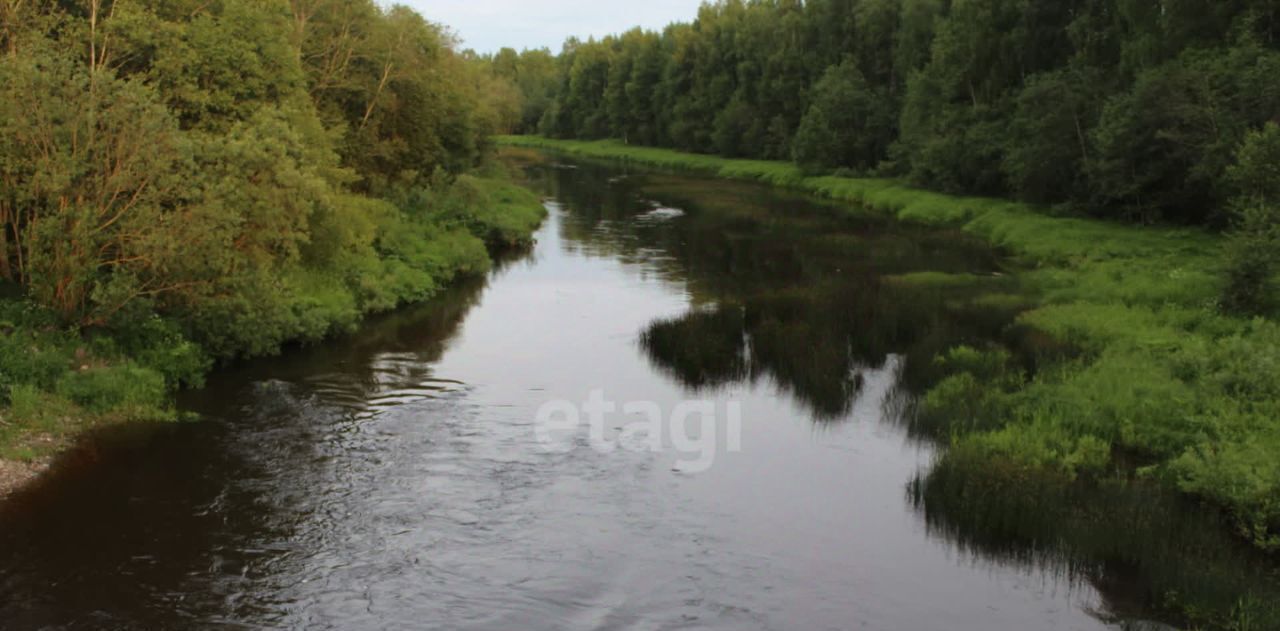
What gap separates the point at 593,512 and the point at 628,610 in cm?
327

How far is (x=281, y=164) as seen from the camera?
23828 mm

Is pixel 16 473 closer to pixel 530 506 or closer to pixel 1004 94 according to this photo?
pixel 530 506

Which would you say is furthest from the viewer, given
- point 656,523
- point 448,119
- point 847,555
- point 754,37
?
point 754,37

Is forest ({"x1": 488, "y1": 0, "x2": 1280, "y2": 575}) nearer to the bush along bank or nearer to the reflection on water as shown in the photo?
the bush along bank

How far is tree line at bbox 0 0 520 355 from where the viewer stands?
826 inches

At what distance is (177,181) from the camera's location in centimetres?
2188

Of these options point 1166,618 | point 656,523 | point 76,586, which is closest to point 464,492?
point 656,523

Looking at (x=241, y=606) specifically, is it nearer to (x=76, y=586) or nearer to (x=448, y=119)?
(x=76, y=586)
